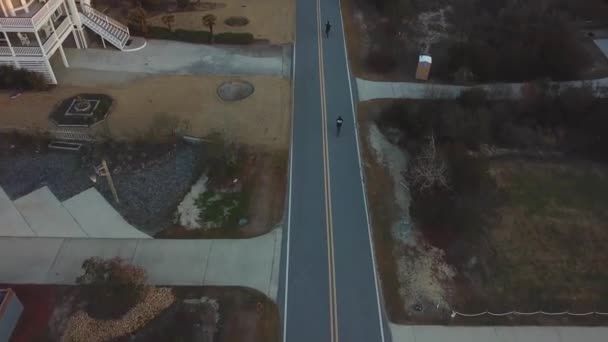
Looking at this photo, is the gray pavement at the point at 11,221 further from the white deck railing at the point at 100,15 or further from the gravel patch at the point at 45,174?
the white deck railing at the point at 100,15

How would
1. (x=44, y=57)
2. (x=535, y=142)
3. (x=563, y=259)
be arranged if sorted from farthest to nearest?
(x=44, y=57) < (x=535, y=142) < (x=563, y=259)

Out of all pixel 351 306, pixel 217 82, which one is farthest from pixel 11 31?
pixel 351 306

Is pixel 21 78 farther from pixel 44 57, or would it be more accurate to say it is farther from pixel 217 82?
pixel 217 82

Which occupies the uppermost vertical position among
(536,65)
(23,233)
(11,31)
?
(11,31)

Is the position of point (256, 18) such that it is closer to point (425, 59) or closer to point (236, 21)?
point (236, 21)

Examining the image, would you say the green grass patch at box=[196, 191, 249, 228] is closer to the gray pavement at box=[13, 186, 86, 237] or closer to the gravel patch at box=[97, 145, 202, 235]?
the gravel patch at box=[97, 145, 202, 235]

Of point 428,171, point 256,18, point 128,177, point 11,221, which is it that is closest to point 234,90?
point 128,177
